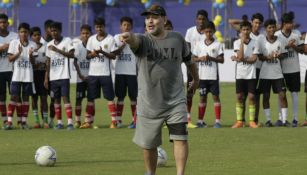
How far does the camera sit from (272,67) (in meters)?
20.7

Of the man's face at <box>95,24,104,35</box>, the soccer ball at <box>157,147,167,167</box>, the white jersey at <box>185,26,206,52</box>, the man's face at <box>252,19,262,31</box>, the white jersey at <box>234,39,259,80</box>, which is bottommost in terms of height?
the soccer ball at <box>157,147,167,167</box>

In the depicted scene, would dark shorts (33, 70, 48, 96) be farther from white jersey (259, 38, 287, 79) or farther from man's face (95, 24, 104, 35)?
white jersey (259, 38, 287, 79)

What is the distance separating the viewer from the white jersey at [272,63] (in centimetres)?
2066

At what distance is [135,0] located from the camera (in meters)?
41.1

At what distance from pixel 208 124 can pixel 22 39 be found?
470 cm

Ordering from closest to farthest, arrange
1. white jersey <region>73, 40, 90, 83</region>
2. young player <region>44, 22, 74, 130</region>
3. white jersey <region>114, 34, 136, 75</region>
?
young player <region>44, 22, 74, 130</region> < white jersey <region>114, 34, 136, 75</region> < white jersey <region>73, 40, 90, 83</region>

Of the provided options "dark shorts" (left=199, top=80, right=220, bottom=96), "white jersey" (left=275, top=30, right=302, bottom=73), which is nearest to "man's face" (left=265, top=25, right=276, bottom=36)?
"white jersey" (left=275, top=30, right=302, bottom=73)

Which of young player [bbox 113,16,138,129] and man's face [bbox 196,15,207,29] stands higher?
man's face [bbox 196,15,207,29]

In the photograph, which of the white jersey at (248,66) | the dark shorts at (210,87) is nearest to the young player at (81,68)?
the dark shorts at (210,87)

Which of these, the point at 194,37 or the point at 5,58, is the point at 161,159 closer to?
the point at 194,37

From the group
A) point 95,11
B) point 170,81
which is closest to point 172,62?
point 170,81

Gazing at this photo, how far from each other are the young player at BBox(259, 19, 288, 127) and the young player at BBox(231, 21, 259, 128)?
265 mm

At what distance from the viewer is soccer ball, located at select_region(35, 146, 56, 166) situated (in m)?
13.5

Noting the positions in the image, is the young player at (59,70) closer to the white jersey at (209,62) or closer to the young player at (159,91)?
the white jersey at (209,62)
